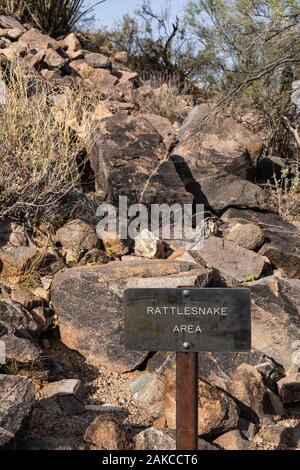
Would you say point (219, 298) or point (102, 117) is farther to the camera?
point (102, 117)

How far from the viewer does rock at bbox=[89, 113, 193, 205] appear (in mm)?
7270

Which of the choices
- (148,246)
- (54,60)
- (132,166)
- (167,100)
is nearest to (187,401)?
(148,246)

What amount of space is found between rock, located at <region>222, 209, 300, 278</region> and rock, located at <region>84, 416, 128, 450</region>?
3309 millimetres

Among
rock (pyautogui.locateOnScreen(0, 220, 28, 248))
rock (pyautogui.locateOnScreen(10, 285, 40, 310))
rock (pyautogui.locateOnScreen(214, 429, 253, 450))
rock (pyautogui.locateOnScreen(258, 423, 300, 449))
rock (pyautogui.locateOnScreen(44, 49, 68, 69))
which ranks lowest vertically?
rock (pyautogui.locateOnScreen(258, 423, 300, 449))

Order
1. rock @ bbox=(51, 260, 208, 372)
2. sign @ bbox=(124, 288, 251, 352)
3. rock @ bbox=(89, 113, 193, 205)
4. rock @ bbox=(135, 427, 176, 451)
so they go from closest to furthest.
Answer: sign @ bbox=(124, 288, 251, 352) → rock @ bbox=(135, 427, 176, 451) → rock @ bbox=(51, 260, 208, 372) → rock @ bbox=(89, 113, 193, 205)

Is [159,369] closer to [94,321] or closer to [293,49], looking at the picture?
[94,321]

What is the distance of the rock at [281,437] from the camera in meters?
4.46

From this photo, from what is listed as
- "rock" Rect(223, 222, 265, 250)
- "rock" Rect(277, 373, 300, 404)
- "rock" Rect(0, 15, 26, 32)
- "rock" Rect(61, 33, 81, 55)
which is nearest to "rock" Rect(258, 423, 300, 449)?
"rock" Rect(277, 373, 300, 404)

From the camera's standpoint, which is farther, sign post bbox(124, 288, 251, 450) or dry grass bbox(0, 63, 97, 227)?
dry grass bbox(0, 63, 97, 227)

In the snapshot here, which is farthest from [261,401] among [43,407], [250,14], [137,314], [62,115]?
[250,14]

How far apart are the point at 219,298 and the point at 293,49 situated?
19.0ft

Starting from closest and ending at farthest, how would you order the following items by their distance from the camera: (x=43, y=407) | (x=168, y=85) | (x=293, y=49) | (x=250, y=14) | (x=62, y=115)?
(x=43, y=407), (x=62, y=115), (x=293, y=49), (x=250, y=14), (x=168, y=85)

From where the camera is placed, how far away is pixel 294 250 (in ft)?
23.2

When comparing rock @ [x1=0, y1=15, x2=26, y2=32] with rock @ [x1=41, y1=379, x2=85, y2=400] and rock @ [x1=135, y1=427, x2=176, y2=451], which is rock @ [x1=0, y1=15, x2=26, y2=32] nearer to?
rock @ [x1=41, y1=379, x2=85, y2=400]
